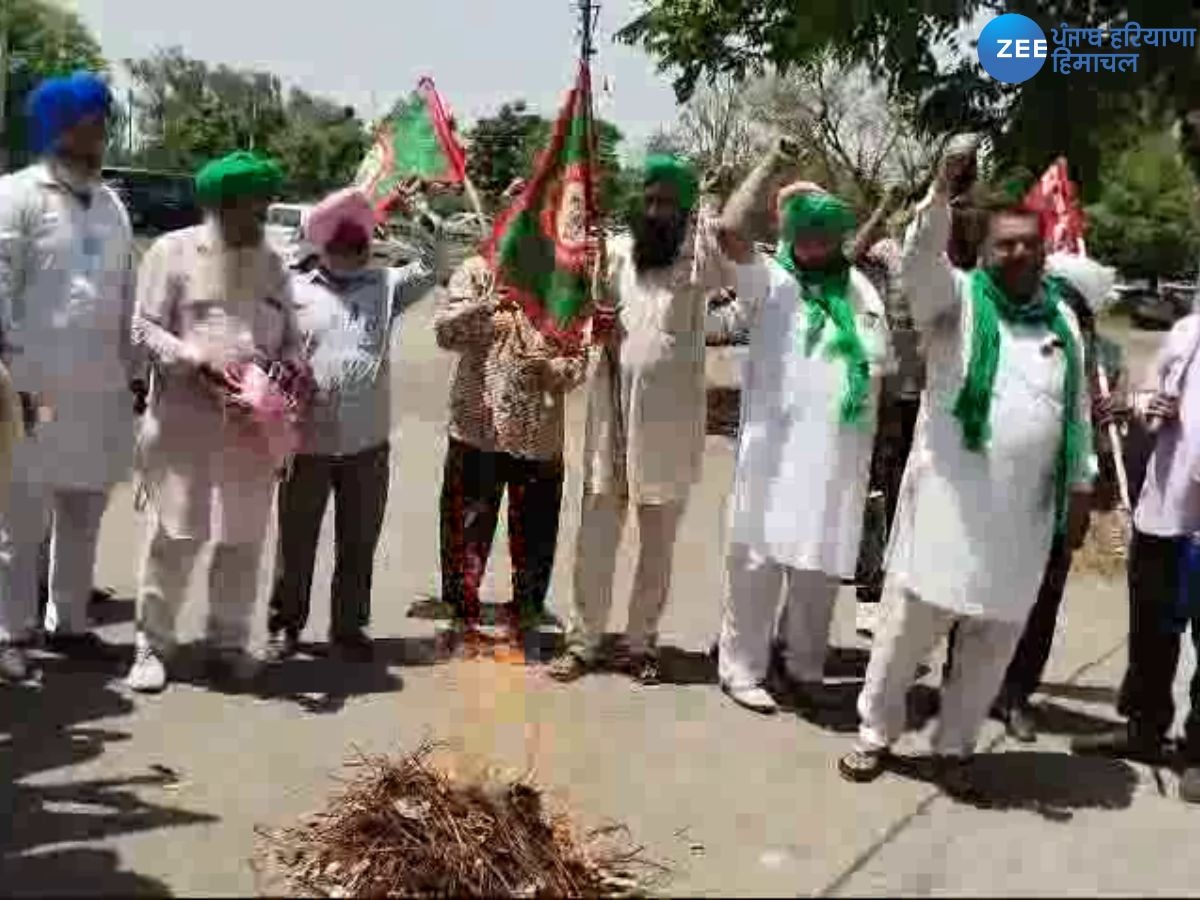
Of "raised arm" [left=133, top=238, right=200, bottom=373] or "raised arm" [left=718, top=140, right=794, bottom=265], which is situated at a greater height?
"raised arm" [left=718, top=140, right=794, bottom=265]

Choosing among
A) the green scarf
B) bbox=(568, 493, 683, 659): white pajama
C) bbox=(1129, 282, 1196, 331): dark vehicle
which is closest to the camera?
the green scarf

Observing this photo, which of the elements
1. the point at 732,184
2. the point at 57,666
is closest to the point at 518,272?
the point at 732,184

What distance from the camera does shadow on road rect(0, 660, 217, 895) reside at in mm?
3713

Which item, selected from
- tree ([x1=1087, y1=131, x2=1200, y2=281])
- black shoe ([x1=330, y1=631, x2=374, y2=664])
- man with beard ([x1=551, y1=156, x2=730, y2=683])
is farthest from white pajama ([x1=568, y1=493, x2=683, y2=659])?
tree ([x1=1087, y1=131, x2=1200, y2=281])

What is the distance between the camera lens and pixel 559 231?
5.49m

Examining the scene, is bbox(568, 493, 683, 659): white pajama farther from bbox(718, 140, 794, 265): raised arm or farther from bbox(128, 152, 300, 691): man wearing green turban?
bbox(128, 152, 300, 691): man wearing green turban

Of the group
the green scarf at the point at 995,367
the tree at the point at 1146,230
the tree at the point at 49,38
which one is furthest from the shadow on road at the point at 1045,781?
the tree at the point at 49,38

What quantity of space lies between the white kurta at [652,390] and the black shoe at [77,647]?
1921 millimetres

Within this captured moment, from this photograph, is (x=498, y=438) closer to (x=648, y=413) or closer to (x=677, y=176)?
(x=648, y=413)

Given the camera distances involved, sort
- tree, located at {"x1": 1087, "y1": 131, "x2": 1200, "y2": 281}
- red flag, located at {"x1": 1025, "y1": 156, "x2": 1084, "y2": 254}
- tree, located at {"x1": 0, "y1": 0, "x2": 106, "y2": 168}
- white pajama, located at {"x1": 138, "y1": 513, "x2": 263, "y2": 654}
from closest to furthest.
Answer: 1. white pajama, located at {"x1": 138, "y1": 513, "x2": 263, "y2": 654}
2. red flag, located at {"x1": 1025, "y1": 156, "x2": 1084, "y2": 254}
3. tree, located at {"x1": 1087, "y1": 131, "x2": 1200, "y2": 281}
4. tree, located at {"x1": 0, "y1": 0, "x2": 106, "y2": 168}

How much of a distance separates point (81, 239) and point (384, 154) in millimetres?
1417

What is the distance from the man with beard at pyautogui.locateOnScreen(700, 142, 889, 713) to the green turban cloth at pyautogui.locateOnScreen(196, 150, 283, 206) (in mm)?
1525

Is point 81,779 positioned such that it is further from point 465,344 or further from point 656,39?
point 656,39

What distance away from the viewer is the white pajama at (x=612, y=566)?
5.52 metres
